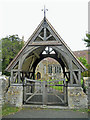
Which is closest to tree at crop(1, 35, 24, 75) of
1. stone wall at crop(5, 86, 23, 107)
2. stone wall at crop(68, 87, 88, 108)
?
stone wall at crop(5, 86, 23, 107)

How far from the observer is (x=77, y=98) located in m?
6.46

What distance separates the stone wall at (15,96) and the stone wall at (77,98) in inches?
122

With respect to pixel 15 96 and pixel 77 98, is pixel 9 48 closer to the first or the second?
pixel 15 96

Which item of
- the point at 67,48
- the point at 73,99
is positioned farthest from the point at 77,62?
the point at 73,99

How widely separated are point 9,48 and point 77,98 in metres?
19.8

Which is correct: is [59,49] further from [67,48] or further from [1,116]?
[1,116]

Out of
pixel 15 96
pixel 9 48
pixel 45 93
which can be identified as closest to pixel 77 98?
pixel 45 93

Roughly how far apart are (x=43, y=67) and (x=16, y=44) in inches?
551

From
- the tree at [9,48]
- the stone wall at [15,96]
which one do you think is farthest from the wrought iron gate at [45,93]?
the tree at [9,48]

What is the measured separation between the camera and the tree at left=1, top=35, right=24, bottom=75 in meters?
20.8

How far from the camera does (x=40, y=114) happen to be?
5.64 meters

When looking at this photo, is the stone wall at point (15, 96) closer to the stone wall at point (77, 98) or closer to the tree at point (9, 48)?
the stone wall at point (77, 98)

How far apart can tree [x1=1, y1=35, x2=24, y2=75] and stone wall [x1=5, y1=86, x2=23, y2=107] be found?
13.5m

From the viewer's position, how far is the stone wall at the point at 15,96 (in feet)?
22.4
